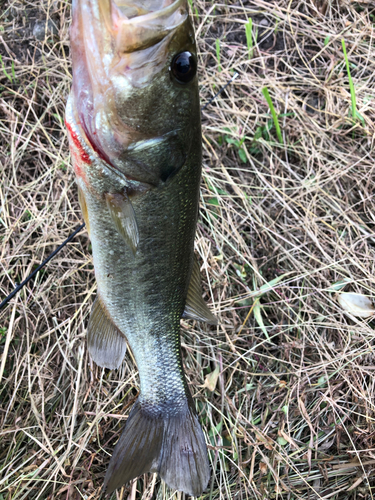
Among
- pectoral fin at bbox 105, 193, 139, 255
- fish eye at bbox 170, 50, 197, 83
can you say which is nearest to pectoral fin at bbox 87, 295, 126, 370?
pectoral fin at bbox 105, 193, 139, 255

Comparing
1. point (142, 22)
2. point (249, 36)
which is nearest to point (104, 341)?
point (142, 22)

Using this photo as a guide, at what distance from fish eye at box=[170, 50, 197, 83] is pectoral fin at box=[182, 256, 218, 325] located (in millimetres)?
769

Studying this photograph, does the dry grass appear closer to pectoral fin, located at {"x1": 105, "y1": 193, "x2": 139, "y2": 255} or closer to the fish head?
pectoral fin, located at {"x1": 105, "y1": 193, "x2": 139, "y2": 255}

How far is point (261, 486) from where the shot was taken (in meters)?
2.09

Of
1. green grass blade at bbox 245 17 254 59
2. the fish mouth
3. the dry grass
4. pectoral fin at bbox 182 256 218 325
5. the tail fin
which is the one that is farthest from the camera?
green grass blade at bbox 245 17 254 59

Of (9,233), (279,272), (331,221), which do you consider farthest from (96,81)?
(331,221)

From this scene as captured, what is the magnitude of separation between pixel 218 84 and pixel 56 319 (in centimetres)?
208

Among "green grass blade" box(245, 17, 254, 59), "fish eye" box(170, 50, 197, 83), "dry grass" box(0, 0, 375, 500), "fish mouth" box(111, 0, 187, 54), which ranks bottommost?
"dry grass" box(0, 0, 375, 500)

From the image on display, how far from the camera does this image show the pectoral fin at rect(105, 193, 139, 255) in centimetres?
118

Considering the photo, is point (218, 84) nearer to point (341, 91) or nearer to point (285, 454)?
point (341, 91)

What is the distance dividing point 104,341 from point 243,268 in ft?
4.01

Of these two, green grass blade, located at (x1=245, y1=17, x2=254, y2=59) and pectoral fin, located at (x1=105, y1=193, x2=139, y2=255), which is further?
green grass blade, located at (x1=245, y1=17, x2=254, y2=59)

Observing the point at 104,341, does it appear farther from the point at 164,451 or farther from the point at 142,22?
the point at 142,22

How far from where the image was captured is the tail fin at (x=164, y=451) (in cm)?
145
